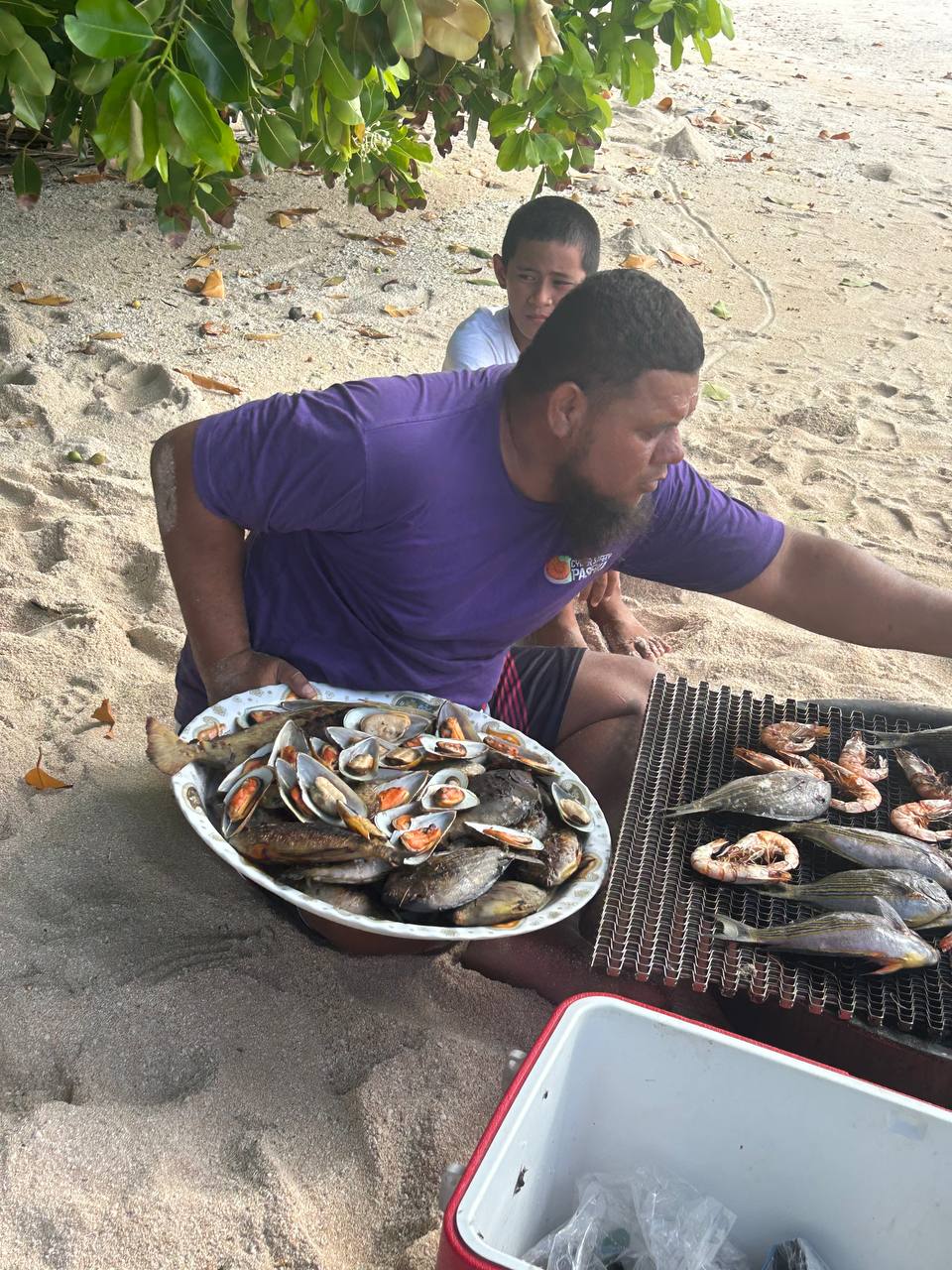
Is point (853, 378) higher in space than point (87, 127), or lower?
lower

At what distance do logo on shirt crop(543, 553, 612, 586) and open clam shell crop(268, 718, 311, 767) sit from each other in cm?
67

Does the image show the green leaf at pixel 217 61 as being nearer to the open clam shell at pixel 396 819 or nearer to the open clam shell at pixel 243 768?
the open clam shell at pixel 243 768

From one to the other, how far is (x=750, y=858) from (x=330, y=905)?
0.81 meters

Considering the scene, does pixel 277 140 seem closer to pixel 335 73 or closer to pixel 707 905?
pixel 335 73

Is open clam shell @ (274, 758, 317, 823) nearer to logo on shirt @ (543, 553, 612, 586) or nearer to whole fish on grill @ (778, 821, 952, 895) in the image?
logo on shirt @ (543, 553, 612, 586)

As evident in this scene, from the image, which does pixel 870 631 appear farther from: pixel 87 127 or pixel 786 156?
pixel 786 156

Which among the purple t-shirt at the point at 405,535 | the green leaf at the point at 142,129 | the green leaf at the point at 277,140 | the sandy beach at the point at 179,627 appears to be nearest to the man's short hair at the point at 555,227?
the green leaf at the point at 277,140

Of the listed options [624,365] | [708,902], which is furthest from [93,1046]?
[624,365]

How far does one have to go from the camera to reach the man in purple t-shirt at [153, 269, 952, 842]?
2.32 metres

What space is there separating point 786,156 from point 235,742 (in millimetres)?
9148

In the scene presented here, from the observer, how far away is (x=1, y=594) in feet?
11.6

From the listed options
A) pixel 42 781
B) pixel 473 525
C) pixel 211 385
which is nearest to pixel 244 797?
pixel 473 525

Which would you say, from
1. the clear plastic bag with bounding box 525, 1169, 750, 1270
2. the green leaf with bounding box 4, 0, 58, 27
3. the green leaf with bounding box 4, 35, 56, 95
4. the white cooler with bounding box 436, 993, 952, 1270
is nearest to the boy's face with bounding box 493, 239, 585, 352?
the green leaf with bounding box 4, 0, 58, 27

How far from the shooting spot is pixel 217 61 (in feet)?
7.51
